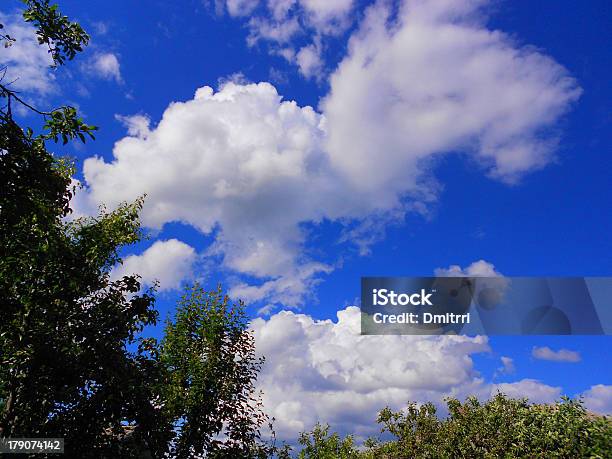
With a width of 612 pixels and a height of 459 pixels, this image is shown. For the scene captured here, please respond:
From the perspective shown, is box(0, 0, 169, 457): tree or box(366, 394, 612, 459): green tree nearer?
box(0, 0, 169, 457): tree

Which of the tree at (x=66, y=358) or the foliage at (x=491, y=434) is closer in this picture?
the tree at (x=66, y=358)

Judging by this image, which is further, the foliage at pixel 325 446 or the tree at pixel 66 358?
the foliage at pixel 325 446

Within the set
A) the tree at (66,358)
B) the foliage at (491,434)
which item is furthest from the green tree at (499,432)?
the tree at (66,358)

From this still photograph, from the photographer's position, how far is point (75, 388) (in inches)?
645

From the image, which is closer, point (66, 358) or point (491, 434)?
point (66, 358)

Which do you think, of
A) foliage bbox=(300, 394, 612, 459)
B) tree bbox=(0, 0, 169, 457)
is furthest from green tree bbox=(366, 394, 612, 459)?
tree bbox=(0, 0, 169, 457)

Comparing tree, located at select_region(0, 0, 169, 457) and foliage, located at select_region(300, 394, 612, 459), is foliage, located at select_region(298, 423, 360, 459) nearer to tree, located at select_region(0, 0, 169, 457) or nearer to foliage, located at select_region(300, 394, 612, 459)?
foliage, located at select_region(300, 394, 612, 459)

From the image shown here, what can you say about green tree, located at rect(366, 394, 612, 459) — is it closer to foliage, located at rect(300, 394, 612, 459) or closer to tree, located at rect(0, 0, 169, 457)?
foliage, located at rect(300, 394, 612, 459)

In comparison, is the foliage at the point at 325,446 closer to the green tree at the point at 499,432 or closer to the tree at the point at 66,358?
the green tree at the point at 499,432

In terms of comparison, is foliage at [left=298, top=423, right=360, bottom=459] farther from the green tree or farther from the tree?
the tree

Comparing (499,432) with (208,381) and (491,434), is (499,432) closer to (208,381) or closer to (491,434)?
(491,434)

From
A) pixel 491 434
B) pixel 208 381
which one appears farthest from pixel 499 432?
pixel 208 381

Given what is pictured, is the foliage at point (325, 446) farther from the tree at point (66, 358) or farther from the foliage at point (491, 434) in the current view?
the tree at point (66, 358)

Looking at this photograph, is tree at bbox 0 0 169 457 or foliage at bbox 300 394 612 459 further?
foliage at bbox 300 394 612 459
